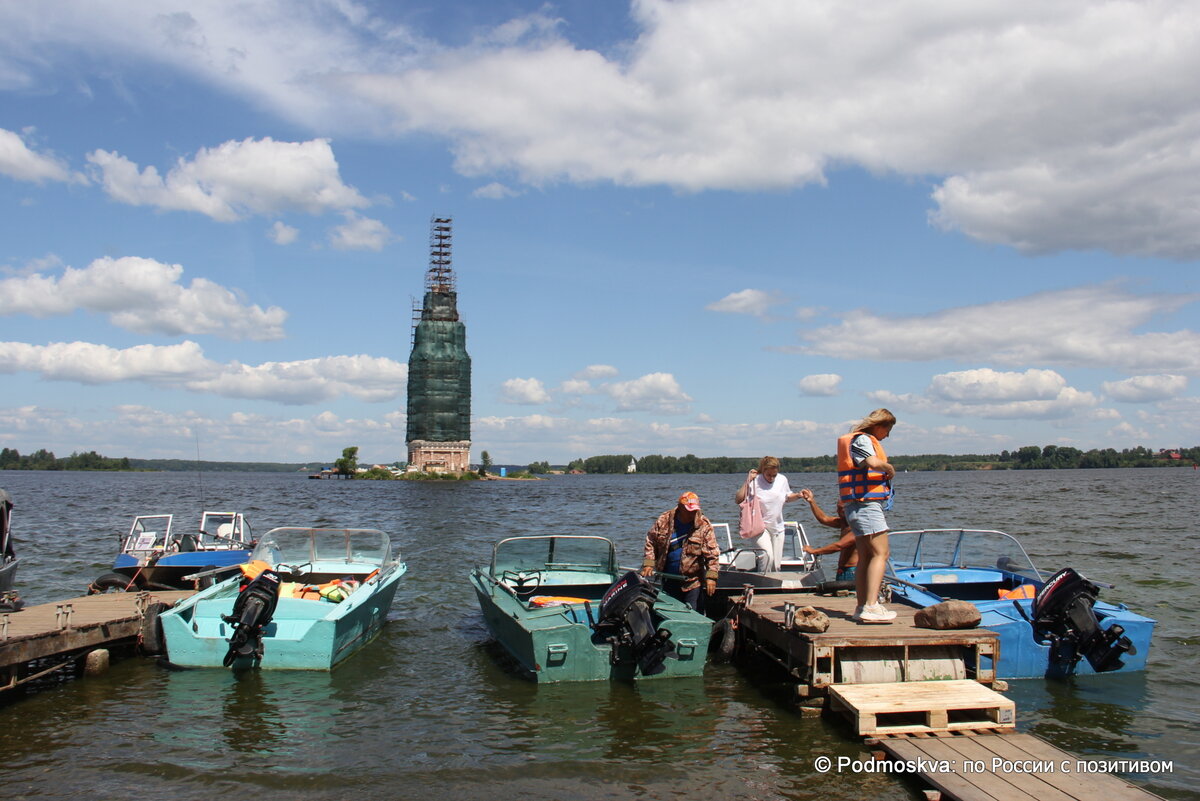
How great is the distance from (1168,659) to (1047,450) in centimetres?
19541

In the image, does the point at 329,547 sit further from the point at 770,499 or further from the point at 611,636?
the point at 770,499

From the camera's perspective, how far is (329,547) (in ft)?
51.3

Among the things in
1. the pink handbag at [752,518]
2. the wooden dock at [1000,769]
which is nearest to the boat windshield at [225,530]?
the pink handbag at [752,518]

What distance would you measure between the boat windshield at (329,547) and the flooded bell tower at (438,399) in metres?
102

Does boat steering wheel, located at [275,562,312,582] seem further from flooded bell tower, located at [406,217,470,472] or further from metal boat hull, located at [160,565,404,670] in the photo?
flooded bell tower, located at [406,217,470,472]

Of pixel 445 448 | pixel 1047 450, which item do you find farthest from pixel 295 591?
pixel 1047 450

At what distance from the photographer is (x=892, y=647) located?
883 cm

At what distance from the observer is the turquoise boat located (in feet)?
35.5

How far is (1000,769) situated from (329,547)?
12.1 m

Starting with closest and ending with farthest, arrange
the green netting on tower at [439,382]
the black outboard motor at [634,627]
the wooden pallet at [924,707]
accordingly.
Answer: the wooden pallet at [924,707]
the black outboard motor at [634,627]
the green netting on tower at [439,382]

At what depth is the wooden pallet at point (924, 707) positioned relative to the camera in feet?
25.8

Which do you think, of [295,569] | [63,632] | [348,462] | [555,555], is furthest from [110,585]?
[348,462]

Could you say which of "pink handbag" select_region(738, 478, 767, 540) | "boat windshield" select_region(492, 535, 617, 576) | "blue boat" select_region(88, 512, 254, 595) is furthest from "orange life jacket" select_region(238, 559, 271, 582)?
"pink handbag" select_region(738, 478, 767, 540)

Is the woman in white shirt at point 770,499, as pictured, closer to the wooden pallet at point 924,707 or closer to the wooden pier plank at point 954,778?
the wooden pallet at point 924,707
